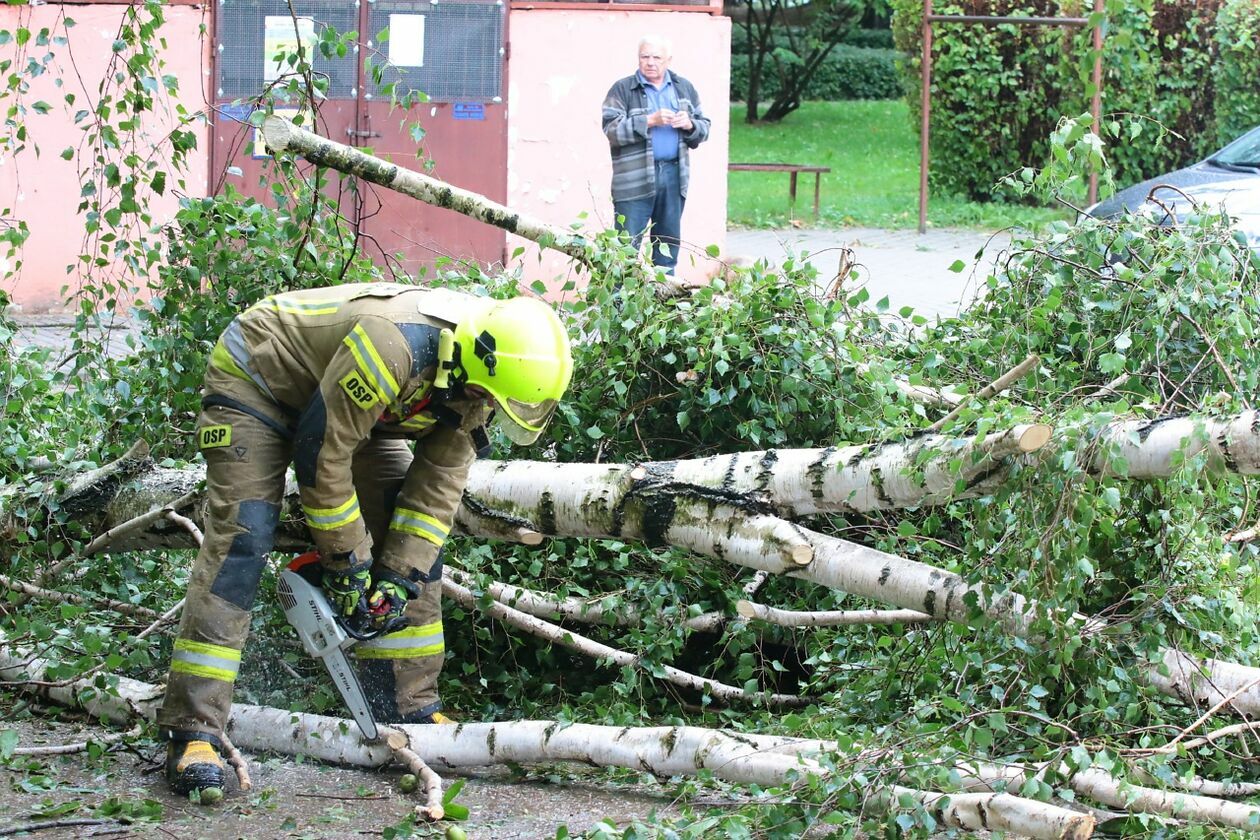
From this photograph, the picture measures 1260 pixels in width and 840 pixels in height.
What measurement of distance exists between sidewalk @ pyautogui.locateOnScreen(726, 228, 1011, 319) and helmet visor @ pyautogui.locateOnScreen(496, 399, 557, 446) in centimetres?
586

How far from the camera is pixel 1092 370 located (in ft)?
15.5

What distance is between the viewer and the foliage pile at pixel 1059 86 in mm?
13938

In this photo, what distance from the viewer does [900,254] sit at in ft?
39.6

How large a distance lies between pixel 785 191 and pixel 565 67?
6952mm

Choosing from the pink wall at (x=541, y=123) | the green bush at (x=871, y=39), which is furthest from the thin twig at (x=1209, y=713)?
the green bush at (x=871, y=39)

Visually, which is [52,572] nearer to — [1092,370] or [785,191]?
[1092,370]

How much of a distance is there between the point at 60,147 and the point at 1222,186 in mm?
7577

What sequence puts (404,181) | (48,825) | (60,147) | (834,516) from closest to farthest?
(48,825) → (834,516) → (404,181) → (60,147)

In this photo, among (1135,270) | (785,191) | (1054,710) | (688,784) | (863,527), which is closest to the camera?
(688,784)

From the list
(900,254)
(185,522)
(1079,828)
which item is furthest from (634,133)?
(1079,828)

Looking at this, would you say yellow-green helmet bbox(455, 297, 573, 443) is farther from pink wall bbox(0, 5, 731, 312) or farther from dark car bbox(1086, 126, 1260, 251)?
pink wall bbox(0, 5, 731, 312)

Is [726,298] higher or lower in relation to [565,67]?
lower

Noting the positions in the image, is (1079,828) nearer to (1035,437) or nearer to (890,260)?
(1035,437)

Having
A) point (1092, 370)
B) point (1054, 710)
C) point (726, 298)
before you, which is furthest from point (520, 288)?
point (1054, 710)
